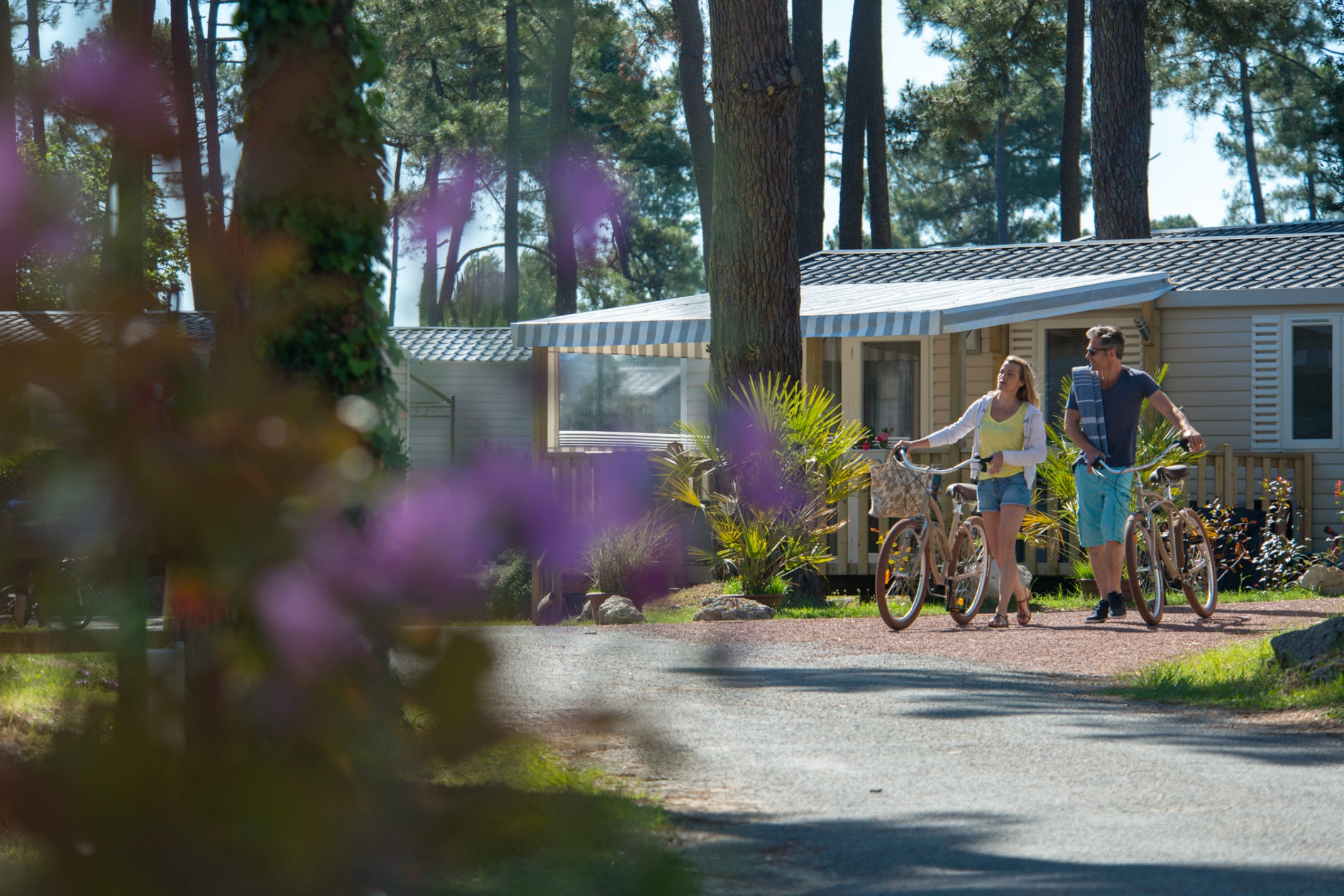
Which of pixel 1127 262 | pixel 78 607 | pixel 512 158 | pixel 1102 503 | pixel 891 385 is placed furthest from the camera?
pixel 512 158

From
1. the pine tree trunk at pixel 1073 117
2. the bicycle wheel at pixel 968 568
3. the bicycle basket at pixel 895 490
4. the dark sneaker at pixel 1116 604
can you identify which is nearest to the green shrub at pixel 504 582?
the bicycle wheel at pixel 968 568

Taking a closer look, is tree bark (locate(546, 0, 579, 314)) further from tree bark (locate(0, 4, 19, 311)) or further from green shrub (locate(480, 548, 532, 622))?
green shrub (locate(480, 548, 532, 622))

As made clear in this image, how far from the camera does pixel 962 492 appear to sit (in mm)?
9102

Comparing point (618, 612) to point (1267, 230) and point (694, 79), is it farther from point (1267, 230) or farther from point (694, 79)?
point (694, 79)

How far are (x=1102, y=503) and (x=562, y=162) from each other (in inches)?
1046

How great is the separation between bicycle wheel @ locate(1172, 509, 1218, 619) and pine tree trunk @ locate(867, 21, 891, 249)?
64.8 feet

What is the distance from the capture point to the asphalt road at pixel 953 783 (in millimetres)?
1542

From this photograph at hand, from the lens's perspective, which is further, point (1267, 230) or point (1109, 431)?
point (1267, 230)

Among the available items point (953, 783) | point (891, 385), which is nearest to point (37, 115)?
point (953, 783)

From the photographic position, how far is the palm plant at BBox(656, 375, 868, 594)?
35.9ft

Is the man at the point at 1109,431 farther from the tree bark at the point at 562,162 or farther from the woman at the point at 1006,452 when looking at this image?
the tree bark at the point at 562,162

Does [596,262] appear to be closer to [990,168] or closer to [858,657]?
[990,168]

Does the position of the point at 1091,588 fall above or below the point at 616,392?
below

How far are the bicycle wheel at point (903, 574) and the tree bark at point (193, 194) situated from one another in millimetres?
6639
